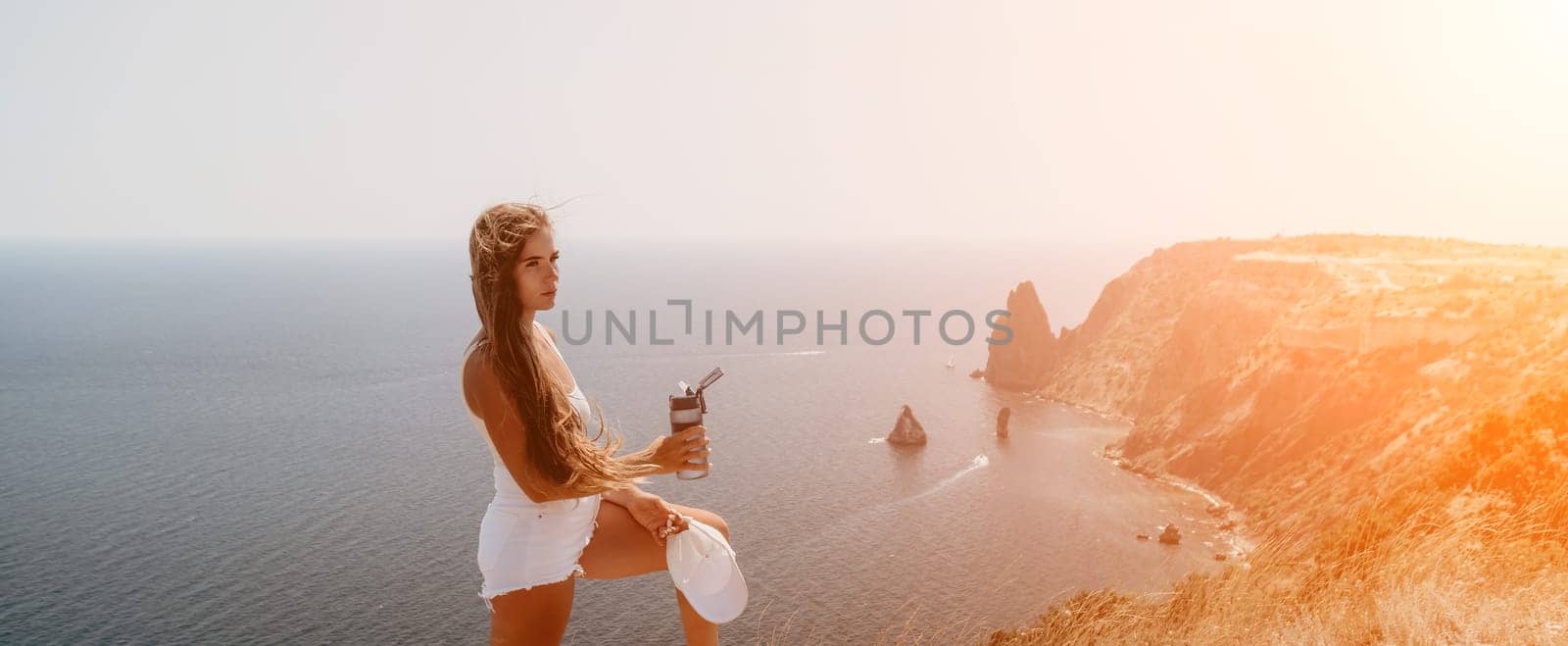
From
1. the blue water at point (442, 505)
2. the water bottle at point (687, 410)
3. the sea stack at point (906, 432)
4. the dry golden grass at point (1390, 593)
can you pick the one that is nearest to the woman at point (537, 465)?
the water bottle at point (687, 410)

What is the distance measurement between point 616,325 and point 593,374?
4692cm

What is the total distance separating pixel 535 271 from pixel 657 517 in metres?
1.42

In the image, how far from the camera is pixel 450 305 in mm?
198625

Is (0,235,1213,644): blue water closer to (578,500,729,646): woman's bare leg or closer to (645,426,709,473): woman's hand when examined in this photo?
(578,500,729,646): woman's bare leg

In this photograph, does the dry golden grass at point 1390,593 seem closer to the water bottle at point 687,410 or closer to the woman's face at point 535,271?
the water bottle at point 687,410

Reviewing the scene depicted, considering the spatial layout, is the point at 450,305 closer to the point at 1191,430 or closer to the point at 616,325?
the point at 616,325

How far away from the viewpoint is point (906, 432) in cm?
8212

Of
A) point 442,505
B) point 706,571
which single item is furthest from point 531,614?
point 442,505

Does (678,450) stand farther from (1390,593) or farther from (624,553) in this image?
(1390,593)

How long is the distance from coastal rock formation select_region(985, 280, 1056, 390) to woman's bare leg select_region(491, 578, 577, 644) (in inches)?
4373

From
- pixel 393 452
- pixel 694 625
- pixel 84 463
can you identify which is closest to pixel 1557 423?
pixel 694 625

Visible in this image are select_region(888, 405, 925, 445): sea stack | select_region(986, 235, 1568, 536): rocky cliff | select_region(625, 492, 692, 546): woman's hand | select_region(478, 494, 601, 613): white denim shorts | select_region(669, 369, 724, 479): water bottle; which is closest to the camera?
select_region(478, 494, 601, 613): white denim shorts

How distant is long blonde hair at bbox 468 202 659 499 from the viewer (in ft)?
15.1

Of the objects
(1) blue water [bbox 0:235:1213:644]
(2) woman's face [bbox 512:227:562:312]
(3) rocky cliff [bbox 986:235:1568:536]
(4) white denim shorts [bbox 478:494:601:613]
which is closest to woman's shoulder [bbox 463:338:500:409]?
(2) woman's face [bbox 512:227:562:312]
